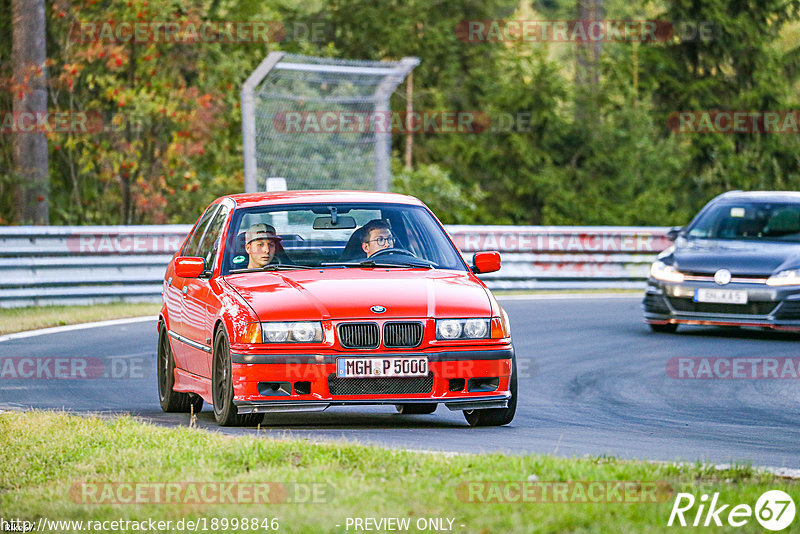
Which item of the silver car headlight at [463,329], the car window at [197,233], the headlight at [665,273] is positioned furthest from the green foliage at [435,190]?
the silver car headlight at [463,329]

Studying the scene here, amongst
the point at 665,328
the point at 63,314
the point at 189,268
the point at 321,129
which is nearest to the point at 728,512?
the point at 189,268

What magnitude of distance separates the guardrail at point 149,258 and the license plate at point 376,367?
1128 cm

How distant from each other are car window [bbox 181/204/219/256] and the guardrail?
27.6ft

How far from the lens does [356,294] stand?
29.7 ft

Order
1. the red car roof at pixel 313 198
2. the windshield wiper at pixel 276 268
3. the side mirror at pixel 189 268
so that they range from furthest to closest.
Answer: the red car roof at pixel 313 198 → the side mirror at pixel 189 268 → the windshield wiper at pixel 276 268

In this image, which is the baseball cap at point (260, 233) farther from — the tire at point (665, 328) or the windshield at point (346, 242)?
the tire at point (665, 328)

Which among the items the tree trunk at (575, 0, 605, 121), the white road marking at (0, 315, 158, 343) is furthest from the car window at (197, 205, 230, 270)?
the tree trunk at (575, 0, 605, 121)

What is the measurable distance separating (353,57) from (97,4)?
15.6 m

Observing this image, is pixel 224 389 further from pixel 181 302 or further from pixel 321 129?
pixel 321 129

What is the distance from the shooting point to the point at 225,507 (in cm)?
613

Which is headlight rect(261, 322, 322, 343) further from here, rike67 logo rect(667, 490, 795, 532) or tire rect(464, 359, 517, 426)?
rike67 logo rect(667, 490, 795, 532)

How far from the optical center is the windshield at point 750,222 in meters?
17.3

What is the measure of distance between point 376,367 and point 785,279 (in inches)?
326

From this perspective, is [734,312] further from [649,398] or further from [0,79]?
[0,79]
